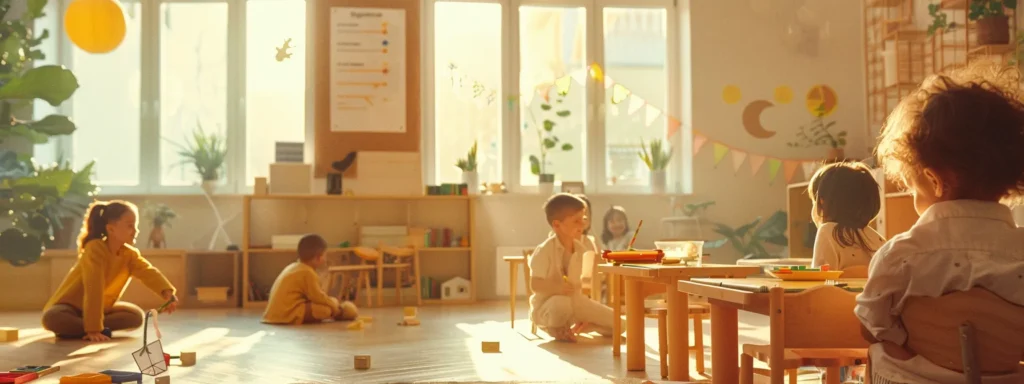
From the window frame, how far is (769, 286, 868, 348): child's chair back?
238 inches

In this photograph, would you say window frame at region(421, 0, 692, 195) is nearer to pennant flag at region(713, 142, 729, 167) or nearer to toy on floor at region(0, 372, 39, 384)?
pennant flag at region(713, 142, 729, 167)

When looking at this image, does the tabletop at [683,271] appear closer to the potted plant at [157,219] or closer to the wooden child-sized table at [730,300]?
the wooden child-sized table at [730,300]

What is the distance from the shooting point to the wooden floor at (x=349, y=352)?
3.51 meters

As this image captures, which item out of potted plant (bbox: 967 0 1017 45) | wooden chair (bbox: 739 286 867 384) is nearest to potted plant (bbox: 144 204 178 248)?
potted plant (bbox: 967 0 1017 45)

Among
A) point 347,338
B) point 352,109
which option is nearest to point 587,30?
point 352,109

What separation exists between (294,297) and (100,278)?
1344mm

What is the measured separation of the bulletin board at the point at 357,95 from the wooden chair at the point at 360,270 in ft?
2.67

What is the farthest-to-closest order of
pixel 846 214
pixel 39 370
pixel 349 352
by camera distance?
A: 1. pixel 349 352
2. pixel 39 370
3. pixel 846 214

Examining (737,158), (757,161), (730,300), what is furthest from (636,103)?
(730,300)

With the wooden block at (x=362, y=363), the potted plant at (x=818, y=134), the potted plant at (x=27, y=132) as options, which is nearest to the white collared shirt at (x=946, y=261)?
the wooden block at (x=362, y=363)

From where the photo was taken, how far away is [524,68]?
26.6ft

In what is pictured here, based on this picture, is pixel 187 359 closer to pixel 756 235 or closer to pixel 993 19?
pixel 993 19

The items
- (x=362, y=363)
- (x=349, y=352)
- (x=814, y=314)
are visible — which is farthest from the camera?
(x=349, y=352)

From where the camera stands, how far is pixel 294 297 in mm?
5832
